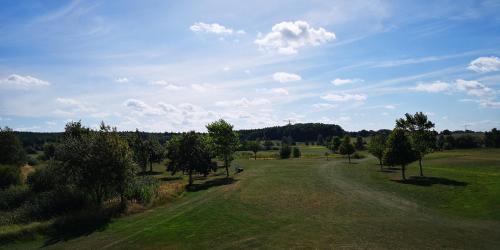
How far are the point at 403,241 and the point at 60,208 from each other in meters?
30.0

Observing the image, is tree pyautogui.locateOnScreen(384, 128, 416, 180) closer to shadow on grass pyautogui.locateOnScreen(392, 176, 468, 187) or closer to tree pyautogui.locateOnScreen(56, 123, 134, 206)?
shadow on grass pyautogui.locateOnScreen(392, 176, 468, 187)

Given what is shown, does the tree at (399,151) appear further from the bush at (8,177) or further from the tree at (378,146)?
the bush at (8,177)

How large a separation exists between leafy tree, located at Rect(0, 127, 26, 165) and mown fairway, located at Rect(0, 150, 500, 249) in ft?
171

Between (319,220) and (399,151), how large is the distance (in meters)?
30.4

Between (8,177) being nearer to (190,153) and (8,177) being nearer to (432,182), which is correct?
(190,153)

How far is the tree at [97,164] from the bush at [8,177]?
27534mm

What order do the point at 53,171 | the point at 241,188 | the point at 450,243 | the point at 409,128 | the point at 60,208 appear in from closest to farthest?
1. the point at 450,243
2. the point at 60,208
3. the point at 53,171
4. the point at 241,188
5. the point at 409,128

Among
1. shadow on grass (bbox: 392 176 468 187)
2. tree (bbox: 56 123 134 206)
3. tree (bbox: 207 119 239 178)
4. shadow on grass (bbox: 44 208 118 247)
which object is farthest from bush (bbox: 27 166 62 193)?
shadow on grass (bbox: 392 176 468 187)

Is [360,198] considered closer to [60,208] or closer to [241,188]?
[241,188]

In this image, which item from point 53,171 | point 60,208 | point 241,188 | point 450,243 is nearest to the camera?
point 450,243

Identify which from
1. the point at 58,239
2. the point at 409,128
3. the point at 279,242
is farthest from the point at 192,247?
the point at 409,128

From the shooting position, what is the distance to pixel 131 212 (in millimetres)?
37406

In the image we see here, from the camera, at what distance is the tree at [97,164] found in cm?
3797

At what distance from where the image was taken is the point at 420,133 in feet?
196
